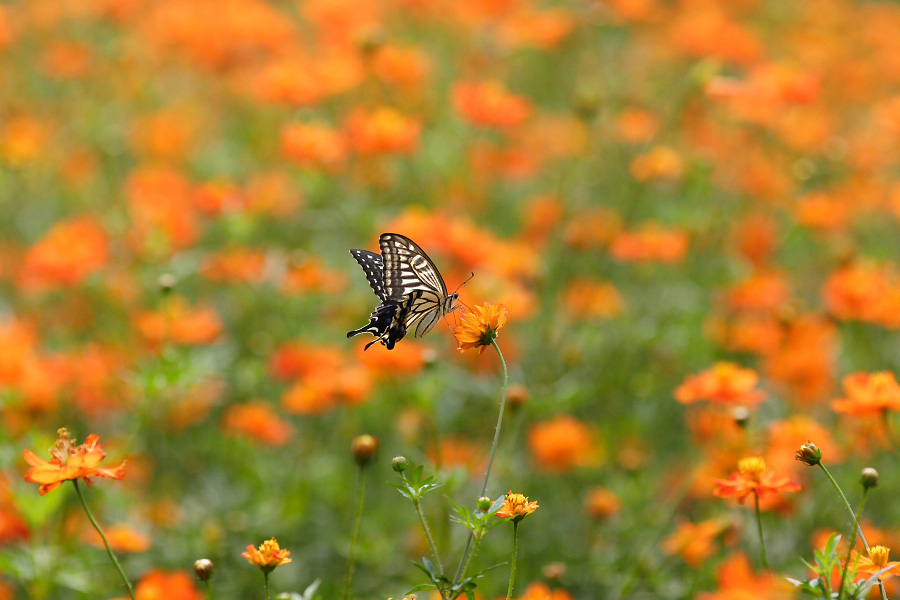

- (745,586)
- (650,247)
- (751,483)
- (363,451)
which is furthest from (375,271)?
(650,247)

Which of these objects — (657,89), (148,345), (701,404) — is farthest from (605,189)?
(148,345)

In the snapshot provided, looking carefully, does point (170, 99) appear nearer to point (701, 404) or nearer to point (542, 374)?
point (542, 374)

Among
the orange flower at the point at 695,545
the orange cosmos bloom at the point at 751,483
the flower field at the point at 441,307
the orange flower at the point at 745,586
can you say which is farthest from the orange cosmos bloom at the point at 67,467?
the orange flower at the point at 695,545

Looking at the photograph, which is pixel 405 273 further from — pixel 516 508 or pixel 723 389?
pixel 723 389

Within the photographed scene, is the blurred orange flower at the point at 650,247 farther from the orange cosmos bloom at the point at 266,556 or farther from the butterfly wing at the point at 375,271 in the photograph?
the orange cosmos bloom at the point at 266,556

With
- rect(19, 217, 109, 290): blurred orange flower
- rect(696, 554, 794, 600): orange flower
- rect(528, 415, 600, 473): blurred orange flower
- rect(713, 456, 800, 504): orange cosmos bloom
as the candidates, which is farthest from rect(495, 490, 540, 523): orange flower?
rect(19, 217, 109, 290): blurred orange flower

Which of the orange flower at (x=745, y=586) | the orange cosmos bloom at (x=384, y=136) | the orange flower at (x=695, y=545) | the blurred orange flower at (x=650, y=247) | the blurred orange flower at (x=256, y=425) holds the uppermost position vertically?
the orange cosmos bloom at (x=384, y=136)
